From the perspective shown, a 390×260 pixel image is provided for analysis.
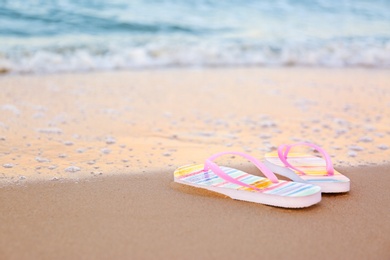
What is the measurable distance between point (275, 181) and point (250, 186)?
0.40 ft

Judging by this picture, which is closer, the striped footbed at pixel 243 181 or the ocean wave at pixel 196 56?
the striped footbed at pixel 243 181

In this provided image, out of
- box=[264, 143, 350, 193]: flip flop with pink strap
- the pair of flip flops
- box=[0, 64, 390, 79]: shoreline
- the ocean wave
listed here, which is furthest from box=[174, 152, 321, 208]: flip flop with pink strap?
the ocean wave

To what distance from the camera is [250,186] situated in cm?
214

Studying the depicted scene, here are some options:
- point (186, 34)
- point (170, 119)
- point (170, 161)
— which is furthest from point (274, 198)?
point (186, 34)

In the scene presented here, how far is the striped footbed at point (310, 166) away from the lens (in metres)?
2.28

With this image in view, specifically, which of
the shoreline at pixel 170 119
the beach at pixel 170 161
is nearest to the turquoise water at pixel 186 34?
the shoreline at pixel 170 119

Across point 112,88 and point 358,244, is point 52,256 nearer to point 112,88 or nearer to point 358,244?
point 358,244

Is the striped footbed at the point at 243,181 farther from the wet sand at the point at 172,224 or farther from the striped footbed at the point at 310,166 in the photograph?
the striped footbed at the point at 310,166

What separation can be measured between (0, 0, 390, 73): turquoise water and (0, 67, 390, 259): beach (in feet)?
2.60

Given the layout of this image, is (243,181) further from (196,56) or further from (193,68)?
(196,56)

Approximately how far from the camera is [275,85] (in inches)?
183

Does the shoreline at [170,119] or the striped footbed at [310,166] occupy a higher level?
the striped footbed at [310,166]

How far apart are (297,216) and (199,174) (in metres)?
0.47

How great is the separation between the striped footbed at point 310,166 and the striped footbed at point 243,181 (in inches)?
5.9
